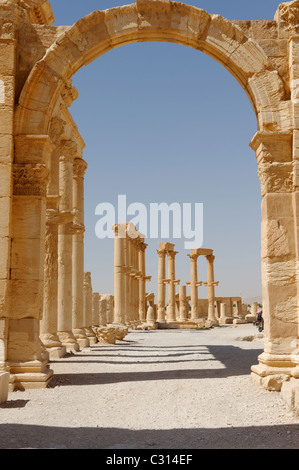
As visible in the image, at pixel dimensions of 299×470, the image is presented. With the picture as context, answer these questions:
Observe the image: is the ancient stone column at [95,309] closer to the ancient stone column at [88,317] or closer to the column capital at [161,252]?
the ancient stone column at [88,317]

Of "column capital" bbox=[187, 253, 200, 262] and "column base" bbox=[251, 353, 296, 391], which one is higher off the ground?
"column capital" bbox=[187, 253, 200, 262]

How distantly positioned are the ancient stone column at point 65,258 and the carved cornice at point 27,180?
485cm

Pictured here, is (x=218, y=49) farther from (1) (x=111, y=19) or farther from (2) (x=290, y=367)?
(2) (x=290, y=367)

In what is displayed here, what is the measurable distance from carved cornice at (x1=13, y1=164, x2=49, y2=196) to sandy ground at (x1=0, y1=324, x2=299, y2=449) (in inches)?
128

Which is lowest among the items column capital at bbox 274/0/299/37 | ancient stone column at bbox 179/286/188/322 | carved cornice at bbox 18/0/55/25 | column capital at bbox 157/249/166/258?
ancient stone column at bbox 179/286/188/322

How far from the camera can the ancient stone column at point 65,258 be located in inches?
519

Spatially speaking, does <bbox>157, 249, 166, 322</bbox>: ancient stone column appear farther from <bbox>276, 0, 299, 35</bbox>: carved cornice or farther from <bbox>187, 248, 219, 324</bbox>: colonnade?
<bbox>276, 0, 299, 35</bbox>: carved cornice

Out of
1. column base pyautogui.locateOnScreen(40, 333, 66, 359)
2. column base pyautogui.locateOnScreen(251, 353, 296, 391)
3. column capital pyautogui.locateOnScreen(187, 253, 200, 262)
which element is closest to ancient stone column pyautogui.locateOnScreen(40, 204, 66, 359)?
column base pyautogui.locateOnScreen(40, 333, 66, 359)

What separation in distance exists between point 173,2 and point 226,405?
696cm

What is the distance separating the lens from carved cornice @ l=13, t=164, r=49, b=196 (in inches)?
308

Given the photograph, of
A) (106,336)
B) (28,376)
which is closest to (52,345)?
(28,376)

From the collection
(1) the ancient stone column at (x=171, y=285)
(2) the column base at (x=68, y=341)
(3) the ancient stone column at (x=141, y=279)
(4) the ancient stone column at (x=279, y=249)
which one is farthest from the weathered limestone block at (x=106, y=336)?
(1) the ancient stone column at (x=171, y=285)

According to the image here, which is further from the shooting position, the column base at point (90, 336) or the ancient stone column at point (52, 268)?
the column base at point (90, 336)

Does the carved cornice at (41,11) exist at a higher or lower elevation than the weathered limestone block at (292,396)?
higher
